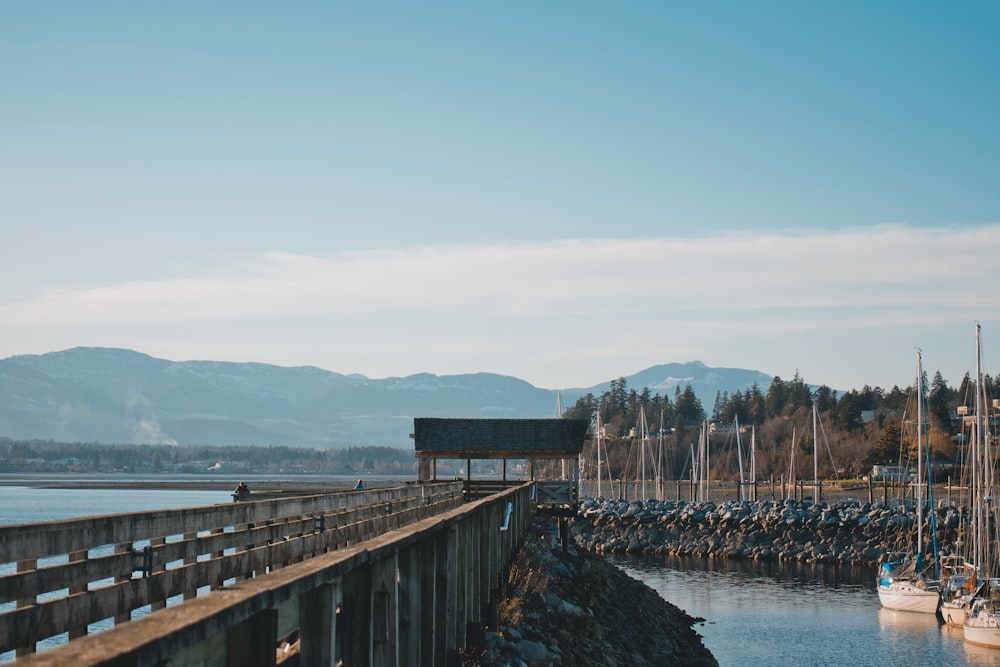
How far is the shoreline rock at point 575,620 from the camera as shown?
2069cm

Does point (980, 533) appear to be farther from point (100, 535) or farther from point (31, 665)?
point (31, 665)

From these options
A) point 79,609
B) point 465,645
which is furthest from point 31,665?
point 465,645

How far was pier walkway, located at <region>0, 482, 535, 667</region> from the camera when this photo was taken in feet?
19.4

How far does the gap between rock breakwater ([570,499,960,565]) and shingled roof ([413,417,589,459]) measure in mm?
27557

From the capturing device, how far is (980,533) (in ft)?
175

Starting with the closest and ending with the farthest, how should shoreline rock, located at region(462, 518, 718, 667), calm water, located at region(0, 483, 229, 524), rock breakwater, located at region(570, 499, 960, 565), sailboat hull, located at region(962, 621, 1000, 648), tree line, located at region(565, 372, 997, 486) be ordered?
shoreline rock, located at region(462, 518, 718, 667), sailboat hull, located at region(962, 621, 1000, 648), rock breakwater, located at region(570, 499, 960, 565), calm water, located at region(0, 483, 229, 524), tree line, located at region(565, 372, 997, 486)

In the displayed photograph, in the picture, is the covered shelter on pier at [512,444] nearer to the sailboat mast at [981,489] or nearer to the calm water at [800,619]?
the calm water at [800,619]

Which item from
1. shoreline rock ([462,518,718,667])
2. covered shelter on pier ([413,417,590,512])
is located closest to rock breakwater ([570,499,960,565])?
covered shelter on pier ([413,417,590,512])

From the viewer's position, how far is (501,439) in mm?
48594

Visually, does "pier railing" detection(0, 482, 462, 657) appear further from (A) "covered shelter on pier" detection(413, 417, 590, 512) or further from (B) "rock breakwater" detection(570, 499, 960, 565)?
(B) "rock breakwater" detection(570, 499, 960, 565)

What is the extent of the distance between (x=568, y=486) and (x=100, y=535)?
37146 mm

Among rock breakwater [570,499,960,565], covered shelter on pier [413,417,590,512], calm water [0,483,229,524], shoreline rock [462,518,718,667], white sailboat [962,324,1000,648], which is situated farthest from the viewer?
calm water [0,483,229,524]

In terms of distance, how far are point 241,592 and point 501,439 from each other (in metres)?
42.1

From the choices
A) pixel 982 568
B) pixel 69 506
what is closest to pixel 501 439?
pixel 982 568
